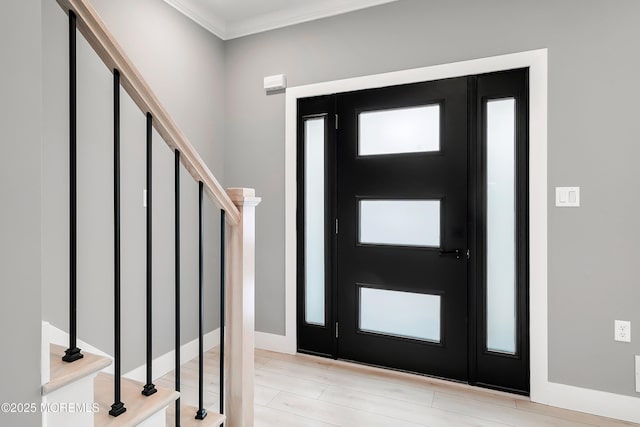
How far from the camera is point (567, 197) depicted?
2.12 m

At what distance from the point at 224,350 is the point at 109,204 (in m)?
1.18

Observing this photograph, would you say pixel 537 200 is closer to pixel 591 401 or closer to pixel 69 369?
pixel 591 401

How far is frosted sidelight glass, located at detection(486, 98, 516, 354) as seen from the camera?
2283mm

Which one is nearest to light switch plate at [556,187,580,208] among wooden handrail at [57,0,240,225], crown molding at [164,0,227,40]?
wooden handrail at [57,0,240,225]

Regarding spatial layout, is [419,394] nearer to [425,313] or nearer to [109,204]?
[425,313]

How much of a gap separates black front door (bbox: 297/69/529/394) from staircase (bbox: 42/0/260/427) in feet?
4.08

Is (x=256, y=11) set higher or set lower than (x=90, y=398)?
higher

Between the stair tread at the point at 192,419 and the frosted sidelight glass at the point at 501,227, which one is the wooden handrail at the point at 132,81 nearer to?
the stair tread at the point at 192,419

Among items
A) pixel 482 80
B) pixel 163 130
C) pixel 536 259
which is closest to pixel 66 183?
pixel 163 130

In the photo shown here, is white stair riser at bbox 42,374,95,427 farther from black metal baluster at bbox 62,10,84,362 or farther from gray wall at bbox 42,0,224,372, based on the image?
gray wall at bbox 42,0,224,372

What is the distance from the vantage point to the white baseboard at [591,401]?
1.99m

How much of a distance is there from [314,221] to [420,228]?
844mm

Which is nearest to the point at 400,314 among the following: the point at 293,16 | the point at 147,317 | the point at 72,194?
the point at 147,317

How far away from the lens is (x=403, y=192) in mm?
2543
